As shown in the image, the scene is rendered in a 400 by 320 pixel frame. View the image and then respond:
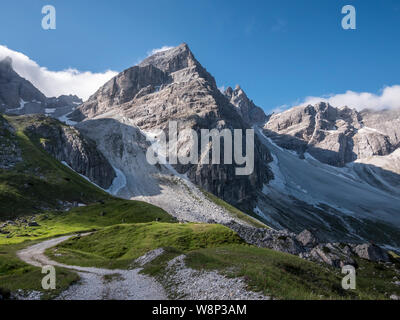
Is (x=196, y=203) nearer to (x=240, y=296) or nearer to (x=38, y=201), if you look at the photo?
(x=38, y=201)

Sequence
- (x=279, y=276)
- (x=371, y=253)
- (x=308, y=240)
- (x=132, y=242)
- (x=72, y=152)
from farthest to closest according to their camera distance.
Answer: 1. (x=72, y=152)
2. (x=308, y=240)
3. (x=371, y=253)
4. (x=132, y=242)
5. (x=279, y=276)

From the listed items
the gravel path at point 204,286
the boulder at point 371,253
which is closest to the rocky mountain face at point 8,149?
the gravel path at point 204,286

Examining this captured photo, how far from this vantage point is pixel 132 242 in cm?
5866

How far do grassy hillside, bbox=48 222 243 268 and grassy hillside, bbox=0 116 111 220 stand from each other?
5247cm

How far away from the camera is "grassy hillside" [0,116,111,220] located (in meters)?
103

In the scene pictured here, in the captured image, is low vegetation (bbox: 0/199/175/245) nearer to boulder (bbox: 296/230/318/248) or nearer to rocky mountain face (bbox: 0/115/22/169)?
boulder (bbox: 296/230/318/248)

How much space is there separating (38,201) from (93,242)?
66486 mm

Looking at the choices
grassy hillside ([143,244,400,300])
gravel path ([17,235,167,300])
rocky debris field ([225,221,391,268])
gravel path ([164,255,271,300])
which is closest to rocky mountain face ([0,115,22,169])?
rocky debris field ([225,221,391,268])

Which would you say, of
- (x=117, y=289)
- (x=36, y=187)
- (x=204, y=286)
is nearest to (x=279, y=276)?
(x=204, y=286)

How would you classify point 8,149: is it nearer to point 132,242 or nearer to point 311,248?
point 132,242

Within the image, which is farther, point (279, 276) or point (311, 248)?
point (311, 248)

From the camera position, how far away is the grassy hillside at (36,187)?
338 ft

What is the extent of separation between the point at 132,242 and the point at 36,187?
86222 millimetres
